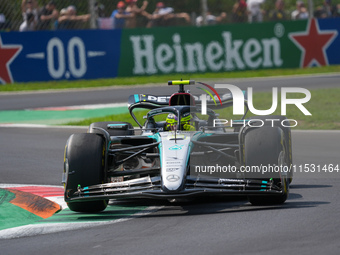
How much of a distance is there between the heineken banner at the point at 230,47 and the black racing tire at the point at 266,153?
1482cm

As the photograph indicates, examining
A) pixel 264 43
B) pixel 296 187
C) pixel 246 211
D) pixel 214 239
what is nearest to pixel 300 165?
pixel 296 187

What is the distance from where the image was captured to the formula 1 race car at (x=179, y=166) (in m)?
7.08

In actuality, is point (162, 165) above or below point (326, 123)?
above

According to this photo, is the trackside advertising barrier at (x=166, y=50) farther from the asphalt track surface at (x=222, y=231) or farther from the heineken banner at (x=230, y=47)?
the asphalt track surface at (x=222, y=231)

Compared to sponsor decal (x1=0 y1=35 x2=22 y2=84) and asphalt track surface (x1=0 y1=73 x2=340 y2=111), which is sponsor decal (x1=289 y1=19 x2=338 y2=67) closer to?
asphalt track surface (x1=0 y1=73 x2=340 y2=111)

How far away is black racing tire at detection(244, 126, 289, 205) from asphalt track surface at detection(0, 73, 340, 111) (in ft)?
35.2

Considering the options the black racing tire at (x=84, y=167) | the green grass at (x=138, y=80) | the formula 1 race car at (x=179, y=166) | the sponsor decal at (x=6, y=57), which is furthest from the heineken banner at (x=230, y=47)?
the black racing tire at (x=84, y=167)

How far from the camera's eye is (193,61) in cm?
2267

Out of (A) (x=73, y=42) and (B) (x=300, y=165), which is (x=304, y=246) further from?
(A) (x=73, y=42)

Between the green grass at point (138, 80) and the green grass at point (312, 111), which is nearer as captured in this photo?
the green grass at point (312, 111)

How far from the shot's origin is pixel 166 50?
883 inches

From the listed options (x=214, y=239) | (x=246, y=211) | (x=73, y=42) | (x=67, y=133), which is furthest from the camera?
(x=73, y=42)

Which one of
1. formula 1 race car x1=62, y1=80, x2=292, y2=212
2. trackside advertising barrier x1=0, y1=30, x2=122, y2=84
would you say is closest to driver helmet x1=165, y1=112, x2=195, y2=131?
formula 1 race car x1=62, y1=80, x2=292, y2=212

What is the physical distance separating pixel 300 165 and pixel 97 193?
361cm
